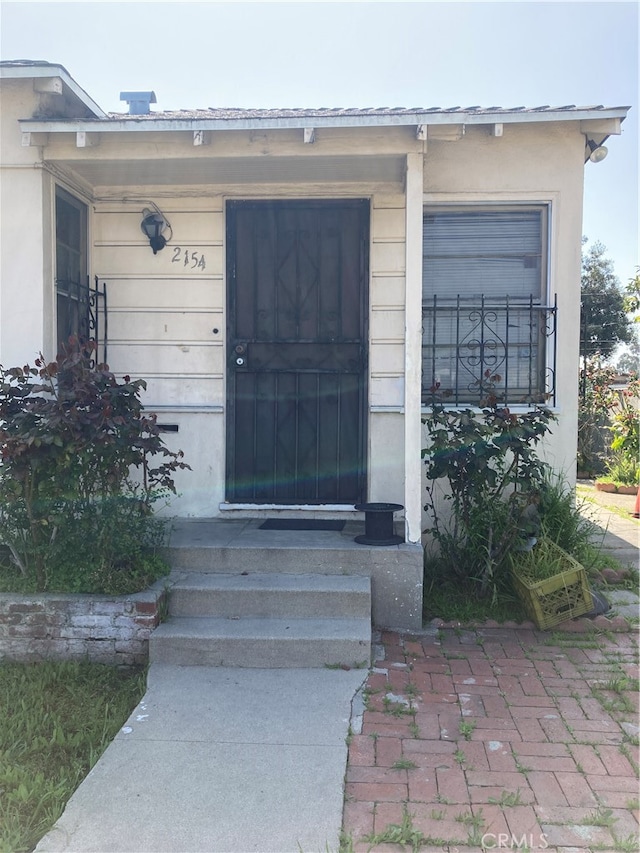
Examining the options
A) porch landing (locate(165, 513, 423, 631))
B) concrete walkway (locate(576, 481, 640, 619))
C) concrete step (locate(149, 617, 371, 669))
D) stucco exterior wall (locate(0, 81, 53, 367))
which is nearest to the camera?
concrete step (locate(149, 617, 371, 669))

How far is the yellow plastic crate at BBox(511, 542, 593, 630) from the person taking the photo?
4.07 m

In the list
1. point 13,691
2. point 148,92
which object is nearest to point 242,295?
point 148,92

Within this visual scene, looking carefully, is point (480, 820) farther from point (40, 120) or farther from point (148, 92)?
point (148, 92)

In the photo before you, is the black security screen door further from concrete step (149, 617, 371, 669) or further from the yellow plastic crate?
concrete step (149, 617, 371, 669)

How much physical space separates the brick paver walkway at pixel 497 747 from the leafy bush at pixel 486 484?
57cm

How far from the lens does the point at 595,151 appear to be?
4938mm

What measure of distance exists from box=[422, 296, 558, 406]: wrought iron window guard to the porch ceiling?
107 cm

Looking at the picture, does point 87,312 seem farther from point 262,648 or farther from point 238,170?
point 262,648

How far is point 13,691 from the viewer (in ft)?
11.1

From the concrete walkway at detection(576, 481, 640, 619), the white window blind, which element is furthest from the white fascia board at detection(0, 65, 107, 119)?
the concrete walkway at detection(576, 481, 640, 619)

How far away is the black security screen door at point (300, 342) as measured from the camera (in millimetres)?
5125

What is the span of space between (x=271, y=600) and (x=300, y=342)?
2.09 m

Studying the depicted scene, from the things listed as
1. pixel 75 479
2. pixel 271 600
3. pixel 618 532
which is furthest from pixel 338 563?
pixel 618 532

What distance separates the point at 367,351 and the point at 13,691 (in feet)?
10.5
